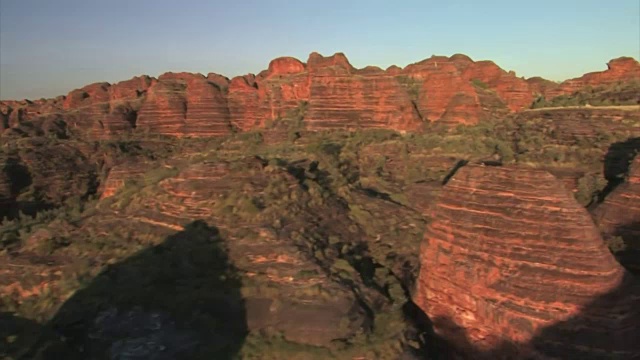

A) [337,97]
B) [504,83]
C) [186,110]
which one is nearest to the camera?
[337,97]

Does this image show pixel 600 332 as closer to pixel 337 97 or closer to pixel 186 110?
pixel 337 97

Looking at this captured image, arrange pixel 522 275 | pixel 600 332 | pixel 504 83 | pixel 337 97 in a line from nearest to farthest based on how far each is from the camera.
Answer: pixel 600 332
pixel 522 275
pixel 337 97
pixel 504 83

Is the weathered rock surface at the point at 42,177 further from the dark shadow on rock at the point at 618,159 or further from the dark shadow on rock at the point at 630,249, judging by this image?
the dark shadow on rock at the point at 630,249

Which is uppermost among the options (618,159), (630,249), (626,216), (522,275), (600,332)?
(618,159)

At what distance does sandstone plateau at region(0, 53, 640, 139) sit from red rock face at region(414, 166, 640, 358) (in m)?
19.9

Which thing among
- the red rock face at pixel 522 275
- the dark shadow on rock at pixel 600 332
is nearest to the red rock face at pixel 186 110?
the red rock face at pixel 522 275

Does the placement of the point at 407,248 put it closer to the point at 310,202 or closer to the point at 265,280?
the point at 310,202

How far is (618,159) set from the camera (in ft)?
99.4

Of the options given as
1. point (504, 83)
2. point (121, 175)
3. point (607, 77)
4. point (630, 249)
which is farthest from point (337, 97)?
point (630, 249)

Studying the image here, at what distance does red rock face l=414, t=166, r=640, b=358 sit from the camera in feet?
60.3

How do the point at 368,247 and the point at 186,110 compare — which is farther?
the point at 186,110

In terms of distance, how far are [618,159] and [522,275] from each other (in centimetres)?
1514

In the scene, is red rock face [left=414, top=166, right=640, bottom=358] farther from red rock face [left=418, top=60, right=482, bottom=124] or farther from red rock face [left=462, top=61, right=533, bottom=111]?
red rock face [left=462, top=61, right=533, bottom=111]

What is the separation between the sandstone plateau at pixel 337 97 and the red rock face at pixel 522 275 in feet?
65.3
